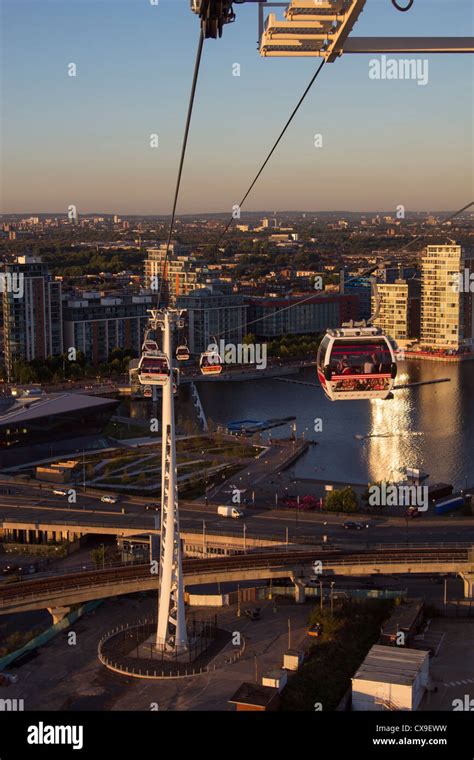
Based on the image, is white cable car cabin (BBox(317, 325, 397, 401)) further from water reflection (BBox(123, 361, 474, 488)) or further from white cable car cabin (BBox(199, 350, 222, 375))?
water reflection (BBox(123, 361, 474, 488))

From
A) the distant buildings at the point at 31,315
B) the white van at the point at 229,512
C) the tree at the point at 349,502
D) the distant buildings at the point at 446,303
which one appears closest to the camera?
the white van at the point at 229,512

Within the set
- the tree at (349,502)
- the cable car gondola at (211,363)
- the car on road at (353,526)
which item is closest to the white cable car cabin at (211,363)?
the cable car gondola at (211,363)

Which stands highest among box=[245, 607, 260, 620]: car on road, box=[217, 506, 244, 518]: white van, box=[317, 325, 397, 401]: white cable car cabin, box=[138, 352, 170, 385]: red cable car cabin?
box=[317, 325, 397, 401]: white cable car cabin

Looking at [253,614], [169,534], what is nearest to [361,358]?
[169,534]

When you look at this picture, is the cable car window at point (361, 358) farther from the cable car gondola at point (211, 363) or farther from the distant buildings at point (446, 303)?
the distant buildings at point (446, 303)

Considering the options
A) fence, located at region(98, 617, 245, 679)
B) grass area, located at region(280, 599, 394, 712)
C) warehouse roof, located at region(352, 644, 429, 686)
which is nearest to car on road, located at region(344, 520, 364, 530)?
grass area, located at region(280, 599, 394, 712)

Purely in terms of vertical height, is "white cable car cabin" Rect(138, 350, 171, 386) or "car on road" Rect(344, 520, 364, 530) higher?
"white cable car cabin" Rect(138, 350, 171, 386)
